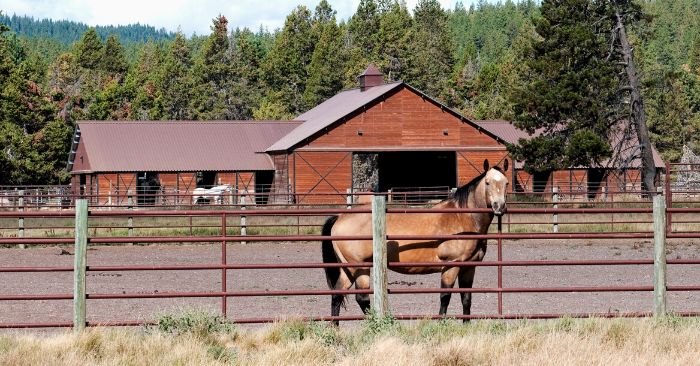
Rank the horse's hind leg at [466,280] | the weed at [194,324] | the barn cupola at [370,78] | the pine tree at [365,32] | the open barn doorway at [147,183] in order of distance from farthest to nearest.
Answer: the pine tree at [365,32]
the barn cupola at [370,78]
the open barn doorway at [147,183]
the horse's hind leg at [466,280]
the weed at [194,324]

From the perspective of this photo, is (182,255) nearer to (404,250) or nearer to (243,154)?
(404,250)

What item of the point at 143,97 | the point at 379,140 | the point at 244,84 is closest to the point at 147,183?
the point at 379,140

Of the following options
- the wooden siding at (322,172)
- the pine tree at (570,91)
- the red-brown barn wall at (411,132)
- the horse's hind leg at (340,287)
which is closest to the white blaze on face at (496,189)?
the horse's hind leg at (340,287)

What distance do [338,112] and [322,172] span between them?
5.34m

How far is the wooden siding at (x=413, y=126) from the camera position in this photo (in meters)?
54.1

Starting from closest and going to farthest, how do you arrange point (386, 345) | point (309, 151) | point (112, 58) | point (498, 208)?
point (386, 345), point (498, 208), point (309, 151), point (112, 58)

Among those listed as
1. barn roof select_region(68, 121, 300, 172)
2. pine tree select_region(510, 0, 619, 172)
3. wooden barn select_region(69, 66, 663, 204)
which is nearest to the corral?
pine tree select_region(510, 0, 619, 172)

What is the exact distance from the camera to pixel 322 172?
172ft

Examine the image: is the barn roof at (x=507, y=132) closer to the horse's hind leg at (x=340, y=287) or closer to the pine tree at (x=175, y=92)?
the pine tree at (x=175, y=92)

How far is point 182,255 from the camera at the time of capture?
24.8 metres

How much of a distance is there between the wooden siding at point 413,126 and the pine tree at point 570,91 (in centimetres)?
382

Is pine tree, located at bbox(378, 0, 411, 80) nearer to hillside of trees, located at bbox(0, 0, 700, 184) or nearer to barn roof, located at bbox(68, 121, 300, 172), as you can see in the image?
hillside of trees, located at bbox(0, 0, 700, 184)

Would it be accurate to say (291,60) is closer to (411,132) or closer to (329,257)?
(411,132)

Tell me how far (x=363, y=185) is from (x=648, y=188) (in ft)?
110
